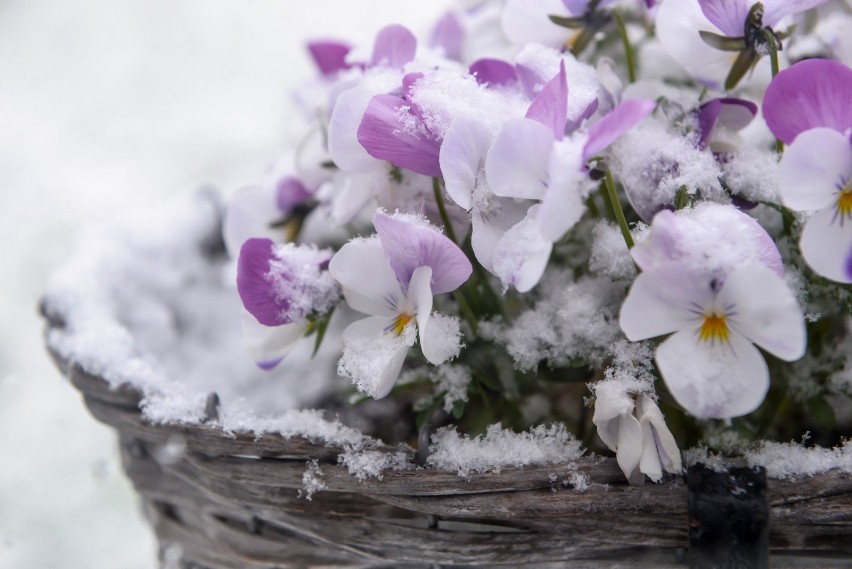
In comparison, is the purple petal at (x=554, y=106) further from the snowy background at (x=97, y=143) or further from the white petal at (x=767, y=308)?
the snowy background at (x=97, y=143)

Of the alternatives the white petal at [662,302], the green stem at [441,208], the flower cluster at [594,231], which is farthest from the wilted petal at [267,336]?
the white petal at [662,302]

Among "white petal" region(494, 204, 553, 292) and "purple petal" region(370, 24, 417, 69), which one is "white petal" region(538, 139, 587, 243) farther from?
"purple petal" region(370, 24, 417, 69)

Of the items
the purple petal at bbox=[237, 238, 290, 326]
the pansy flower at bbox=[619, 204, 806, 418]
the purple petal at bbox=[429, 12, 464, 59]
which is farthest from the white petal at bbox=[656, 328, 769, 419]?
the purple petal at bbox=[429, 12, 464, 59]

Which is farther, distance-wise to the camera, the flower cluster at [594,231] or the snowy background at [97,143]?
the snowy background at [97,143]

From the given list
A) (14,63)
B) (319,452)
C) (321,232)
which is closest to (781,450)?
(319,452)

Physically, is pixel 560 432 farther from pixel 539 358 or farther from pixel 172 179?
pixel 172 179

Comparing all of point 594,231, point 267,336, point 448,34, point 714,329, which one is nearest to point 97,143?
point 448,34
